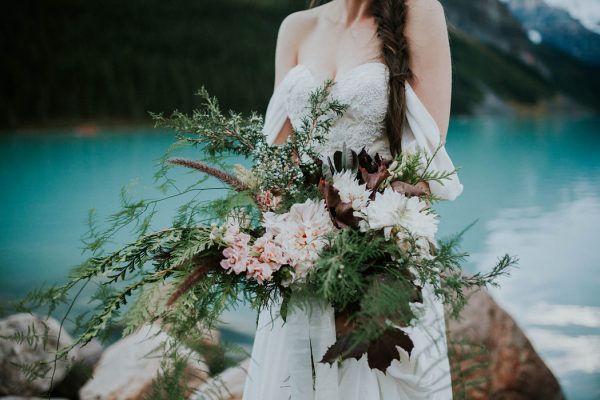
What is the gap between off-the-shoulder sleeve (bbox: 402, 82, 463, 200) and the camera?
47.5 inches

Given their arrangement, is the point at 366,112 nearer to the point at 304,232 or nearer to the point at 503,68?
the point at 304,232

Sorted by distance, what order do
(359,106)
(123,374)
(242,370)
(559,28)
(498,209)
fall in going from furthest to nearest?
1. (559,28)
2. (498,209)
3. (123,374)
4. (242,370)
5. (359,106)

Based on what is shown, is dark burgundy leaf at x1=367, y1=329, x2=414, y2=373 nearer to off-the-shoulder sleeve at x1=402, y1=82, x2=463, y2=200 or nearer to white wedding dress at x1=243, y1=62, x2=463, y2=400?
white wedding dress at x1=243, y1=62, x2=463, y2=400

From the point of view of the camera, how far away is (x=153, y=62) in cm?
604

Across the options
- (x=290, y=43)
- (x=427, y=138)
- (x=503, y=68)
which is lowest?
(x=427, y=138)

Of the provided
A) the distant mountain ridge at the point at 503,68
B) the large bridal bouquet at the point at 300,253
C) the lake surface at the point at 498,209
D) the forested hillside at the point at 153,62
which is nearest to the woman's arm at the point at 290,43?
the large bridal bouquet at the point at 300,253

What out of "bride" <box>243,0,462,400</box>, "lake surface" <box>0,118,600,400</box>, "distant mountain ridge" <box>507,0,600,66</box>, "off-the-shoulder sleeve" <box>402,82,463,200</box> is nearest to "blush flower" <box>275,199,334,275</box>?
"bride" <box>243,0,462,400</box>

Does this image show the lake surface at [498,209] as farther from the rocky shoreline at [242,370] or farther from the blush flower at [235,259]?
the blush flower at [235,259]

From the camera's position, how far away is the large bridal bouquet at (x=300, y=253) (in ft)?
2.52

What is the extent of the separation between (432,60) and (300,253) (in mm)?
701

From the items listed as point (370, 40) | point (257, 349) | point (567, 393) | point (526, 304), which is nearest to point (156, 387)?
point (257, 349)

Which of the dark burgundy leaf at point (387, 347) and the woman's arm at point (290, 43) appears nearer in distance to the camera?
the dark burgundy leaf at point (387, 347)

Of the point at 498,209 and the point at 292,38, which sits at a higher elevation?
the point at 498,209

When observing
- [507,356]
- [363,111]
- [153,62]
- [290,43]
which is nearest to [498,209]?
[507,356]
